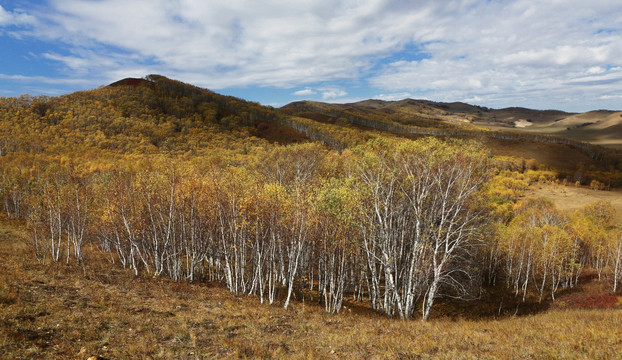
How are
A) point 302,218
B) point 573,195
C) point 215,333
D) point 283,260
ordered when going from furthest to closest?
point 573,195 → point 283,260 → point 302,218 → point 215,333

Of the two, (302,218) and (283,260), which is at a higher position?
(302,218)

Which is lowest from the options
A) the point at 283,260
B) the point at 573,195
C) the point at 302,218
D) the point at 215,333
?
the point at 573,195

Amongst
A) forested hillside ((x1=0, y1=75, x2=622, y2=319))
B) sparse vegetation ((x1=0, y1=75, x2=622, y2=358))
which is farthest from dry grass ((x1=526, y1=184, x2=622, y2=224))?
sparse vegetation ((x1=0, y1=75, x2=622, y2=358))

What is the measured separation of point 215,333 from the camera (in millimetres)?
16703

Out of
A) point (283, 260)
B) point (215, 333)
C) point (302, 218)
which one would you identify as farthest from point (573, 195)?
point (215, 333)

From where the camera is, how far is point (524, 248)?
5475cm

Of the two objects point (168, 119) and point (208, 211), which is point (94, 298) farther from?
point (168, 119)

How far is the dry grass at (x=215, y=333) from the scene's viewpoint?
12.9 metres

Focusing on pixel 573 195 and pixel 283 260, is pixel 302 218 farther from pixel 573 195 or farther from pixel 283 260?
pixel 573 195

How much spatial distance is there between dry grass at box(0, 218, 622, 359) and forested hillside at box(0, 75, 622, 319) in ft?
23.4

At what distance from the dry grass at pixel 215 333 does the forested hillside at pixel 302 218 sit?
23.4 ft

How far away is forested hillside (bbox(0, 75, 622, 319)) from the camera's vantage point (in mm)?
28203

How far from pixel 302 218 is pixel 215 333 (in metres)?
11.6

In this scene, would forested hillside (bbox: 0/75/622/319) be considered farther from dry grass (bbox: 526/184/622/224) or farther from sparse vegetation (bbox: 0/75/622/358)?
dry grass (bbox: 526/184/622/224)
